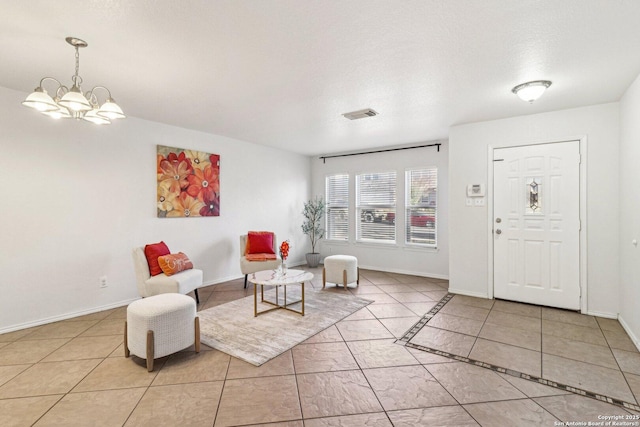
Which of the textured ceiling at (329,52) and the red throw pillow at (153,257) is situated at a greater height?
the textured ceiling at (329,52)

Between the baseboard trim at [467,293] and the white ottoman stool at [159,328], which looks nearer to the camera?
the white ottoman stool at [159,328]

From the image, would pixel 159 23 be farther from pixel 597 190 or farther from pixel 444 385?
pixel 597 190

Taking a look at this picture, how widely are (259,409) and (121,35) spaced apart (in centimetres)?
272

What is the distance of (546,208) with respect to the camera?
3824mm

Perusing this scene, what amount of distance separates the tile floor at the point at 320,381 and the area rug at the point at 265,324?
0.14 m

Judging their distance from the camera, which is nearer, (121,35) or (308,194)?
(121,35)

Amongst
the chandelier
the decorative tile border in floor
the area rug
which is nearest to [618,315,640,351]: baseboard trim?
the decorative tile border in floor

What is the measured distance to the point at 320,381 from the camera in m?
2.22

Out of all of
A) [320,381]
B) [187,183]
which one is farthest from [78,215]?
[320,381]

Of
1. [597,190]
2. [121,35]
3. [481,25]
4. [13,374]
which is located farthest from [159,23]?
A: [597,190]

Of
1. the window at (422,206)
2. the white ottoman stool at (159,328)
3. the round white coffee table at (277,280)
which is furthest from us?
the window at (422,206)

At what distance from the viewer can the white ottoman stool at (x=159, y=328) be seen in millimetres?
2371

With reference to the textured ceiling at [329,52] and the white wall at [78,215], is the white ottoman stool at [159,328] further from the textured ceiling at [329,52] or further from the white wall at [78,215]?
the textured ceiling at [329,52]

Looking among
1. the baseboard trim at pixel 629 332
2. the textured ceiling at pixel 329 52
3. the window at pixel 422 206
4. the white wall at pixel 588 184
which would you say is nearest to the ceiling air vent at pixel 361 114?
the textured ceiling at pixel 329 52
